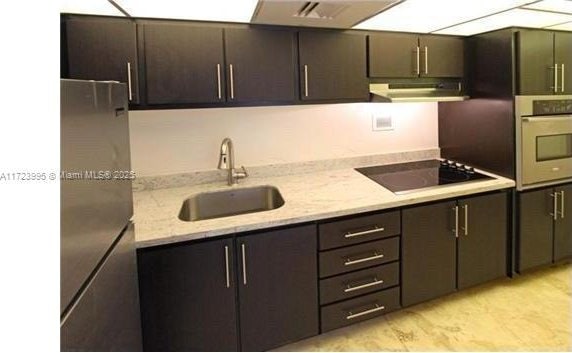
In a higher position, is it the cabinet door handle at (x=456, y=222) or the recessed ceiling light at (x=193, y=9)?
the recessed ceiling light at (x=193, y=9)

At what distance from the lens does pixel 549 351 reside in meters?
1.83

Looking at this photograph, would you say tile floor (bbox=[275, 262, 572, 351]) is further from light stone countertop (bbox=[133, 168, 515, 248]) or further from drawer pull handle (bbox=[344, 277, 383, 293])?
light stone countertop (bbox=[133, 168, 515, 248])

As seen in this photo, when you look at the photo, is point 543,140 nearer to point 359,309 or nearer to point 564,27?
point 564,27

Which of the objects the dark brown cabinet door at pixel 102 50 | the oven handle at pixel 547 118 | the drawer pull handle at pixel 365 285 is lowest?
the drawer pull handle at pixel 365 285

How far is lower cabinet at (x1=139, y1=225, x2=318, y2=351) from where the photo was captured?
1.52m

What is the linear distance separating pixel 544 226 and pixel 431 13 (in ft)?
5.60

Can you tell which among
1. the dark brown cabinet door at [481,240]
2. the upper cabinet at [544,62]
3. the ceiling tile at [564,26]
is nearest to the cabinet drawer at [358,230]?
the dark brown cabinet door at [481,240]

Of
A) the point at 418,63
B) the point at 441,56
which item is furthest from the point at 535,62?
the point at 418,63

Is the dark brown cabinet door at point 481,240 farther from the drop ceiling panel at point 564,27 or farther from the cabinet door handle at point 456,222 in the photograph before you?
the drop ceiling panel at point 564,27

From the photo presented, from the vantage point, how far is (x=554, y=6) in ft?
6.29

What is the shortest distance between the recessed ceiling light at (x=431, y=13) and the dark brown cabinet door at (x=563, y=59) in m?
0.80

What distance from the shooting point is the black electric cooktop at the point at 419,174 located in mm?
2191
